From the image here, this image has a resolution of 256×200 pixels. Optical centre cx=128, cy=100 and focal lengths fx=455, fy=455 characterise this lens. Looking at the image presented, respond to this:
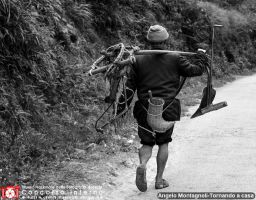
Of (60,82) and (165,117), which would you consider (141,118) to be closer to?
(165,117)

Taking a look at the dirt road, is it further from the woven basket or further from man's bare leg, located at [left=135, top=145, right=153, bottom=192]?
the woven basket

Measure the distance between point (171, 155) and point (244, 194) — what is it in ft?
7.53

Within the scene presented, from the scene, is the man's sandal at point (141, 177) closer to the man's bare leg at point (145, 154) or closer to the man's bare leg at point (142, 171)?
the man's bare leg at point (142, 171)

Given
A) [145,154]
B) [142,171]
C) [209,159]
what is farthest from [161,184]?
[209,159]

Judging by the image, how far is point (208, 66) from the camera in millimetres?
5883

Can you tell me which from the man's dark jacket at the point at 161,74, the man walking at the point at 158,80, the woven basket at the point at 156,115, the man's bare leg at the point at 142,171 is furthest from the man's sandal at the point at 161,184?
the man's dark jacket at the point at 161,74

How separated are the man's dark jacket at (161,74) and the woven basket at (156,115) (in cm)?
11

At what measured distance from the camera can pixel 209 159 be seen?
7.24 m

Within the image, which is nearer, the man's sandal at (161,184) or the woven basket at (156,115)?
the woven basket at (156,115)

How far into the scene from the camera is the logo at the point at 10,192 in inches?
196

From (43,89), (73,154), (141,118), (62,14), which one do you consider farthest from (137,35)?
(141,118)

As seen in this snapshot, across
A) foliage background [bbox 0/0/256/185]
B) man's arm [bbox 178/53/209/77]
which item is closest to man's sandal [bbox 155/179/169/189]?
man's arm [bbox 178/53/209/77]

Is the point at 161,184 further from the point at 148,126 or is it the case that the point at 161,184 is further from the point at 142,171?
the point at 148,126

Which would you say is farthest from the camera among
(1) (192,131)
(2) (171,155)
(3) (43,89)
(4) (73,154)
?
(1) (192,131)
